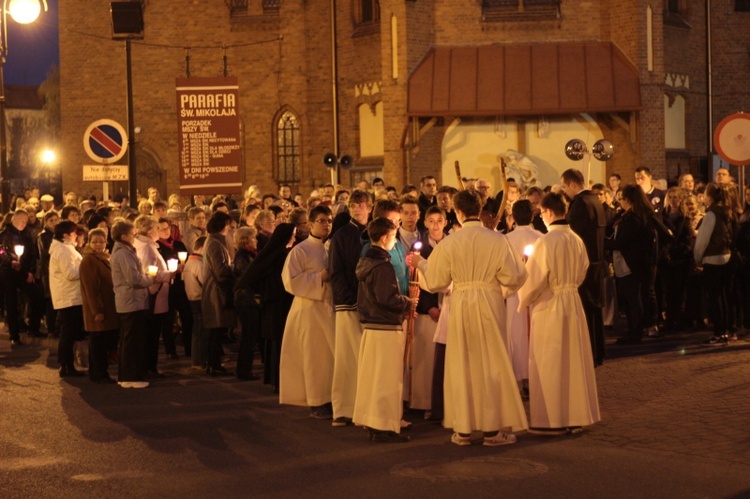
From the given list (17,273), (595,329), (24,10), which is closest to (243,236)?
(595,329)

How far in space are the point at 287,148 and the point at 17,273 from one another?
66.9 ft

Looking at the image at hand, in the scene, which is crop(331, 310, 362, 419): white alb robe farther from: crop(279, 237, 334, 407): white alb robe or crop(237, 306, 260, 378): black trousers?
crop(237, 306, 260, 378): black trousers

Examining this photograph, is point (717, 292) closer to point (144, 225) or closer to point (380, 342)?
point (380, 342)

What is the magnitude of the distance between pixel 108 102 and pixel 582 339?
102 ft

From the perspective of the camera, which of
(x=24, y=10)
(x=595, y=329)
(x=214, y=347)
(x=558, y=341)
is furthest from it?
(x=24, y=10)

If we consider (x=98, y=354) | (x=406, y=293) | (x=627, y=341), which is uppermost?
(x=406, y=293)

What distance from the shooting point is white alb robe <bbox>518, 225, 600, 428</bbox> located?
10.6 m

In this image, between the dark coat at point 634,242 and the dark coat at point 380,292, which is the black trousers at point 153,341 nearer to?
the dark coat at point 380,292

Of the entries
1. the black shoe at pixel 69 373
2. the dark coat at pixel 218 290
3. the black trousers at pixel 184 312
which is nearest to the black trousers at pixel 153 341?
the black trousers at pixel 184 312

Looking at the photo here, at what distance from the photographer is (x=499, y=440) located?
10234mm

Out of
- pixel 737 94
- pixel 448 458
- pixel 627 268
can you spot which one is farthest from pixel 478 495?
pixel 737 94

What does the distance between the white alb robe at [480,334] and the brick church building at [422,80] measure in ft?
73.1

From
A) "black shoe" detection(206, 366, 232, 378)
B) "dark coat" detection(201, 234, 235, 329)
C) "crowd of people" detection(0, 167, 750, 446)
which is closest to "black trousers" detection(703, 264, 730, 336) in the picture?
"crowd of people" detection(0, 167, 750, 446)

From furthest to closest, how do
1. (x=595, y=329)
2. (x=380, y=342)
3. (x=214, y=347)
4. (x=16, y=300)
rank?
(x=16, y=300) < (x=214, y=347) < (x=595, y=329) < (x=380, y=342)
